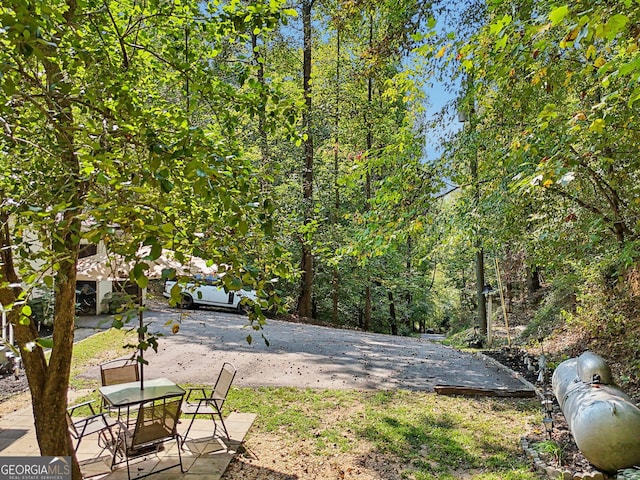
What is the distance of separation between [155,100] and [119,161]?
268 cm

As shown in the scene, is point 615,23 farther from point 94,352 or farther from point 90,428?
point 94,352

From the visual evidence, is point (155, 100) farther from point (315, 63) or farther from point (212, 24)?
point (315, 63)

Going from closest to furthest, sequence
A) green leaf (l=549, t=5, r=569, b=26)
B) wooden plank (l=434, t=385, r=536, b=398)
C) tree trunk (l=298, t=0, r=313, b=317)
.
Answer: green leaf (l=549, t=5, r=569, b=26), wooden plank (l=434, t=385, r=536, b=398), tree trunk (l=298, t=0, r=313, b=317)

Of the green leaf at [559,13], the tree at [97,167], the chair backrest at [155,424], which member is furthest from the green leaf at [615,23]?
the chair backrest at [155,424]

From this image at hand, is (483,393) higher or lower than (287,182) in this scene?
lower

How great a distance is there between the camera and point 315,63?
18.5 metres

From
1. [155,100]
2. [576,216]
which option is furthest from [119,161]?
[576,216]

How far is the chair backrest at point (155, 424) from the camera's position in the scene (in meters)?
3.96

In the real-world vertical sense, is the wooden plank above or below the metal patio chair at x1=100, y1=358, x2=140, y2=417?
below

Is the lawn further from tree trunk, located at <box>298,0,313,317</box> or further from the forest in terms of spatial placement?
tree trunk, located at <box>298,0,313,317</box>

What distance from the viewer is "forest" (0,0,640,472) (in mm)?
1808

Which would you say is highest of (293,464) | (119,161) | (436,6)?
(436,6)

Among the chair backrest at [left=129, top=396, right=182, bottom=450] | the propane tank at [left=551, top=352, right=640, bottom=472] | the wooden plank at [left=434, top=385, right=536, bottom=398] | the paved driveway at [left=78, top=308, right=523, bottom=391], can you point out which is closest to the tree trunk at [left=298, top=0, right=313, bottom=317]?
the paved driveway at [left=78, top=308, right=523, bottom=391]

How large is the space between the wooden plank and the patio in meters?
3.17
